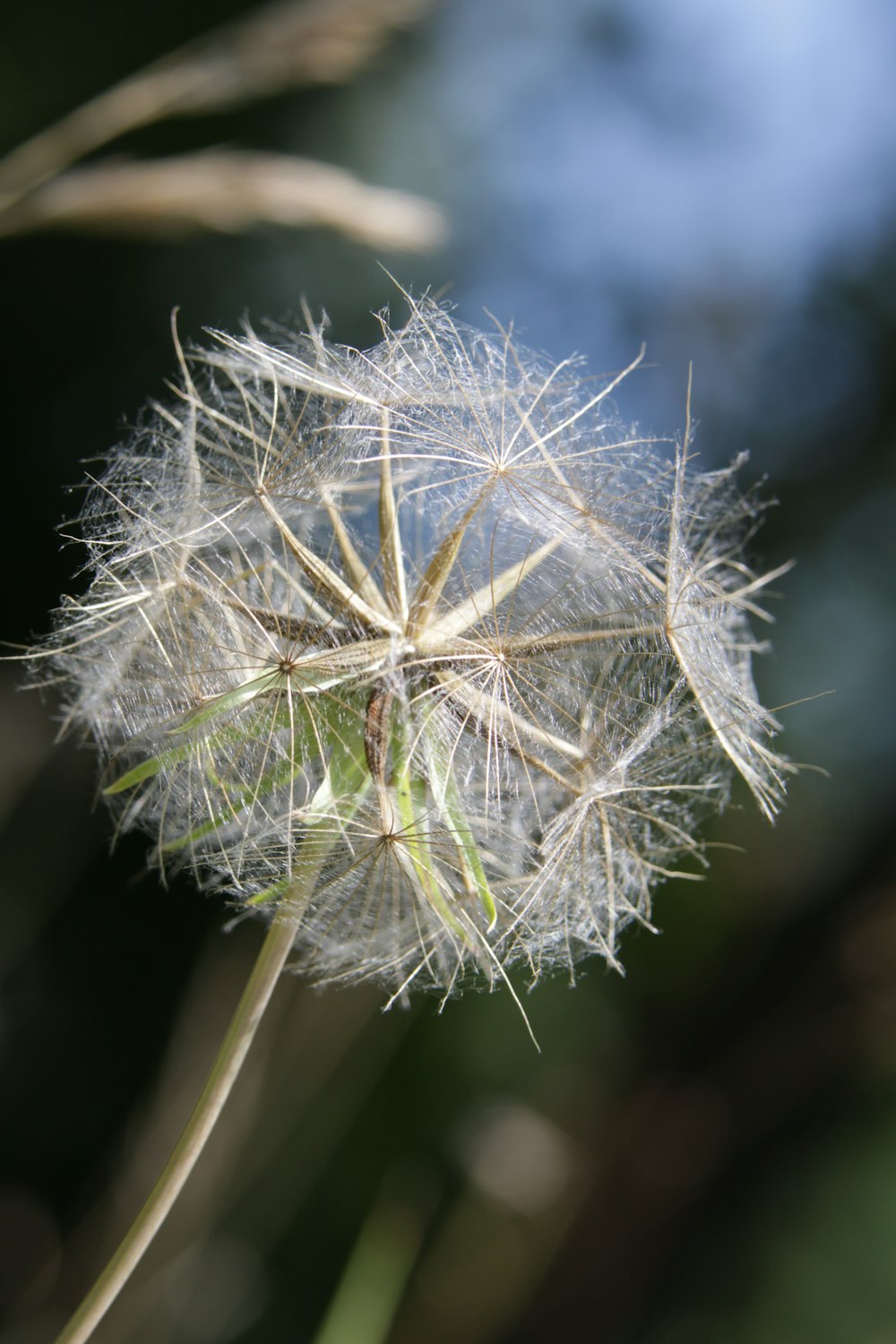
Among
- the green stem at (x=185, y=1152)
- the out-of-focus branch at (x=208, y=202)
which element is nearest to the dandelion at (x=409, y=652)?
the green stem at (x=185, y=1152)

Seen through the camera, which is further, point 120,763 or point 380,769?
point 120,763

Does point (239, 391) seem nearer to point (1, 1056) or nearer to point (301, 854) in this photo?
point (301, 854)

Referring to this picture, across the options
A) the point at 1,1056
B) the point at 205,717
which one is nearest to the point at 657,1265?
the point at 1,1056

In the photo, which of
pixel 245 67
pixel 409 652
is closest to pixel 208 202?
pixel 245 67

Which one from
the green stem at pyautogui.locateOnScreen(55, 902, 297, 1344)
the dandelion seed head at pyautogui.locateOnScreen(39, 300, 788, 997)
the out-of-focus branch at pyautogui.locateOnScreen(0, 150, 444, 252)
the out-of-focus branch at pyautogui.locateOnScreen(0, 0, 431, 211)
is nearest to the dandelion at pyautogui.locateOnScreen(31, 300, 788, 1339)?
the dandelion seed head at pyautogui.locateOnScreen(39, 300, 788, 997)

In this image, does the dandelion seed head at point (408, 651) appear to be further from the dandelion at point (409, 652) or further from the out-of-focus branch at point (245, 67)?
the out-of-focus branch at point (245, 67)
